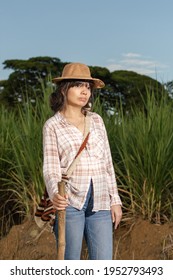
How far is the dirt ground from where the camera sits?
587 centimetres

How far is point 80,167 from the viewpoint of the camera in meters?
3.21

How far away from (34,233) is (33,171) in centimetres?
64

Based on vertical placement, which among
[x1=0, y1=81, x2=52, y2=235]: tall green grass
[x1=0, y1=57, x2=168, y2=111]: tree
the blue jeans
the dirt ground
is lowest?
[x1=0, y1=57, x2=168, y2=111]: tree

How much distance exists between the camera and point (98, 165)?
3.27 metres

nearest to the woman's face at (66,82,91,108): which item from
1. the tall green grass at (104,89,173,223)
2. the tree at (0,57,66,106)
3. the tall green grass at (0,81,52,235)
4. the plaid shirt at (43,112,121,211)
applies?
the plaid shirt at (43,112,121,211)

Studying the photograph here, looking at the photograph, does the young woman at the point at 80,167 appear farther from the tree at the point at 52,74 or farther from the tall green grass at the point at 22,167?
the tree at the point at 52,74

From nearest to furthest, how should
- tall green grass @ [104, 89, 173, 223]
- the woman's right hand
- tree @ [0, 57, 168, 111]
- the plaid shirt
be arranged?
the woman's right hand, the plaid shirt, tall green grass @ [104, 89, 173, 223], tree @ [0, 57, 168, 111]

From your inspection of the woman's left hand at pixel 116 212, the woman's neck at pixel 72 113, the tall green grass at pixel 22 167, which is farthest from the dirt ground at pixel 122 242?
the woman's neck at pixel 72 113

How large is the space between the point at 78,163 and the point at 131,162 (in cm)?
291

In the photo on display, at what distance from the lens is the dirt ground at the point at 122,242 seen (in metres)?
5.87

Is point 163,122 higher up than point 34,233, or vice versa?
point 163,122

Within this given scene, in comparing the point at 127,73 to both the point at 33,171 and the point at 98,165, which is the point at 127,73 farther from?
the point at 98,165

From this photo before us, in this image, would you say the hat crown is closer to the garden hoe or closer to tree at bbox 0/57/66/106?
the garden hoe
